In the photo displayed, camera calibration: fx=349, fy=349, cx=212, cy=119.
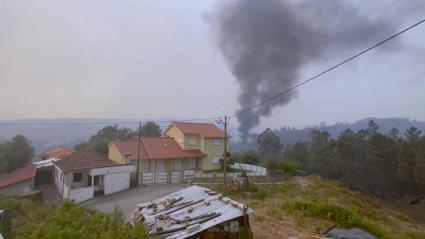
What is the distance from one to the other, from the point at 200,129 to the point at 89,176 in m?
16.6

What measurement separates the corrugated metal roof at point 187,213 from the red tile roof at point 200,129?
2529 centimetres

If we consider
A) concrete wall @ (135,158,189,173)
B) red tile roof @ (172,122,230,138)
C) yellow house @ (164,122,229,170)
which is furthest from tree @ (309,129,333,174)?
concrete wall @ (135,158,189,173)

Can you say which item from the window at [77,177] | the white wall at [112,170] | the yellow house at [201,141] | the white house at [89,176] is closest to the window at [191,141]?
the yellow house at [201,141]

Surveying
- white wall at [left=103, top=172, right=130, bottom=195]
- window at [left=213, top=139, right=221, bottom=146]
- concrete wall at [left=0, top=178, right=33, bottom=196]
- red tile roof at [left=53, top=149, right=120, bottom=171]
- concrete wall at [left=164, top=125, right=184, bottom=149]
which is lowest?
concrete wall at [left=0, top=178, right=33, bottom=196]

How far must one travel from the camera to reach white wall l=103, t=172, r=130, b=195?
31194 millimetres

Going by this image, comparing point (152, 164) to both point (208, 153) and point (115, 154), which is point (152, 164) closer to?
point (115, 154)

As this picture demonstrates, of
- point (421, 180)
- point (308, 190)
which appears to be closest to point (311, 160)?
point (421, 180)

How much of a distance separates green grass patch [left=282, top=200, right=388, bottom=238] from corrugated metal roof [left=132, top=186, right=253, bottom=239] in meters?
6.44

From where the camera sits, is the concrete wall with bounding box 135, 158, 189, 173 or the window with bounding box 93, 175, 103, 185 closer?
the window with bounding box 93, 175, 103, 185

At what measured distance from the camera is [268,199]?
2505 centimetres

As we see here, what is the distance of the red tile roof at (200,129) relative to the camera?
4240 cm

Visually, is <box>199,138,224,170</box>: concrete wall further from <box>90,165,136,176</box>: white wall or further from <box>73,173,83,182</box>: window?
<box>73,173,83,182</box>: window

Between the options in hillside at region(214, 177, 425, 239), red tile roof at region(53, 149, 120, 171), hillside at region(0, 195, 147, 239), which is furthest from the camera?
red tile roof at region(53, 149, 120, 171)

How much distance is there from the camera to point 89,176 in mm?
31094
